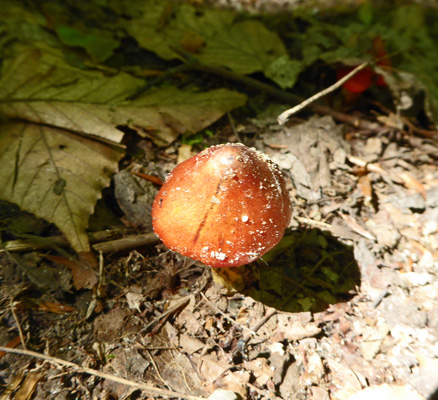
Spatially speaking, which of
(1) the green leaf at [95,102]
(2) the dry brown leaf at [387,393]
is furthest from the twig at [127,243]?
(2) the dry brown leaf at [387,393]

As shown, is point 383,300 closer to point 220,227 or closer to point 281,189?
point 281,189

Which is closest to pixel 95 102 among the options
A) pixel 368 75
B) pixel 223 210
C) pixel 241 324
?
pixel 223 210

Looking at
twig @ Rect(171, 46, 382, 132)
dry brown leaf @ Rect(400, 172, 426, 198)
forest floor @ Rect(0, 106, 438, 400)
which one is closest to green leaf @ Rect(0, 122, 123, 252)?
forest floor @ Rect(0, 106, 438, 400)

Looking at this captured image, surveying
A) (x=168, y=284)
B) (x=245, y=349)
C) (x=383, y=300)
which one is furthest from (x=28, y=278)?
(x=383, y=300)

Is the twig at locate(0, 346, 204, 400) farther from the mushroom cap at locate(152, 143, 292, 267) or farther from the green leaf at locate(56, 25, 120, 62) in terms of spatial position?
the green leaf at locate(56, 25, 120, 62)

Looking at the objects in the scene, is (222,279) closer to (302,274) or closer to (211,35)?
(302,274)
